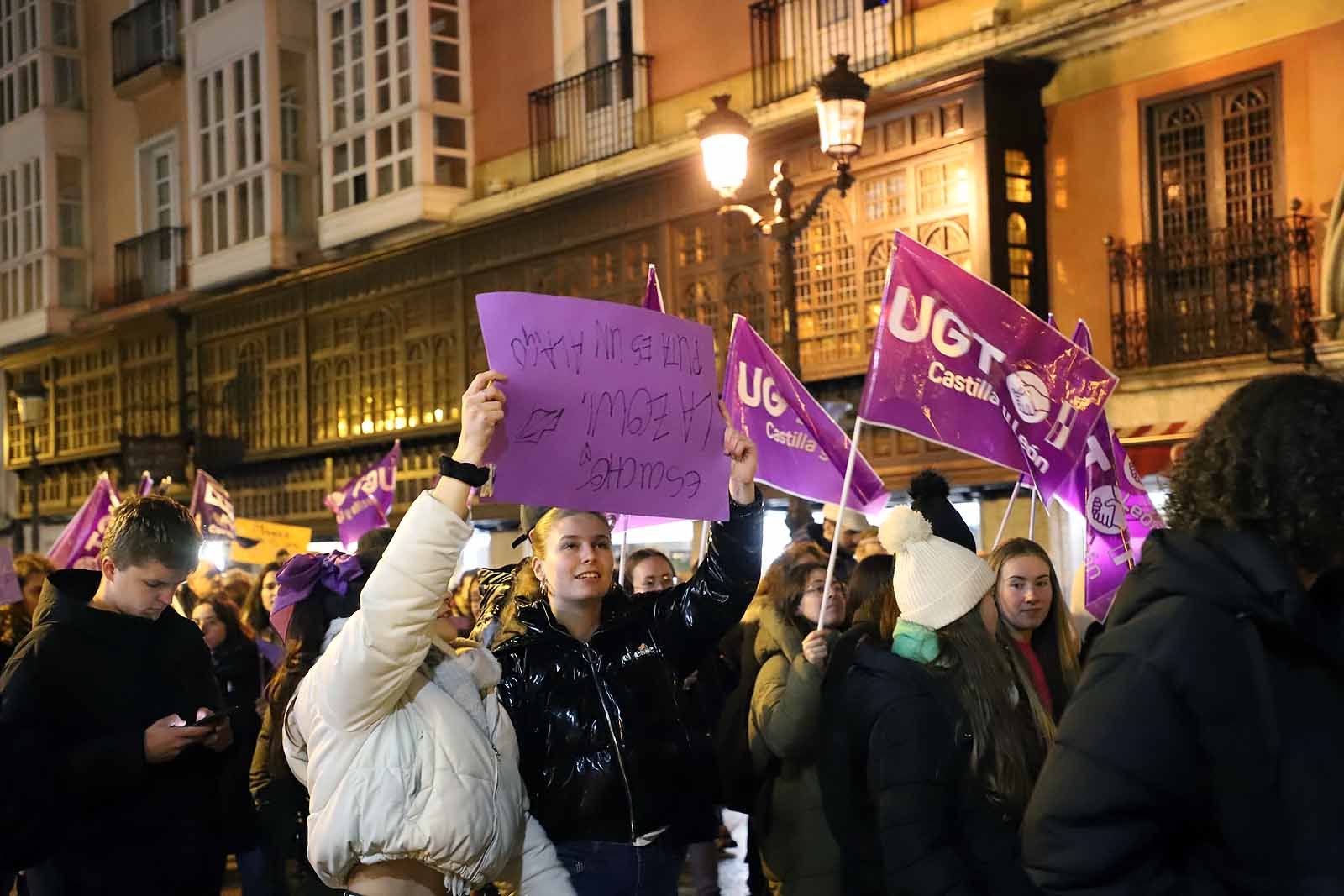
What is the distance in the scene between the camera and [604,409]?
14.7 ft

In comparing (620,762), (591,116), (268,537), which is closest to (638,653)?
(620,762)

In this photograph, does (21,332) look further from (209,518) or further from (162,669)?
(162,669)

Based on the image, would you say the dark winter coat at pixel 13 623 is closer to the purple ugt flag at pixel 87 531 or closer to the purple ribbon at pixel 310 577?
the purple ribbon at pixel 310 577

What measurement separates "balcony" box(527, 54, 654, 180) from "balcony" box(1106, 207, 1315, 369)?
6.76 meters

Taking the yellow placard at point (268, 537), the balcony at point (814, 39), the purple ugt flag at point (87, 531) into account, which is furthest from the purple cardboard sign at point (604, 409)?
the balcony at point (814, 39)

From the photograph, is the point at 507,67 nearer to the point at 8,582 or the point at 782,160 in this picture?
the point at 782,160

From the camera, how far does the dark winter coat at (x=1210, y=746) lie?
2355 mm

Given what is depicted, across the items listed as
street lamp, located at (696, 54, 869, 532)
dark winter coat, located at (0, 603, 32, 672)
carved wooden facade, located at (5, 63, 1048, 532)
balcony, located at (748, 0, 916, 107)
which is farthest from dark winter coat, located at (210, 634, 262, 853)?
balcony, located at (748, 0, 916, 107)

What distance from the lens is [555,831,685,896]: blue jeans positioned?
418cm

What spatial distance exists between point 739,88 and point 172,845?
1391 cm

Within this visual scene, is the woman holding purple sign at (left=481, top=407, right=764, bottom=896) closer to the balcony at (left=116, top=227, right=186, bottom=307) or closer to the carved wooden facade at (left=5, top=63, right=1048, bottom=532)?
the carved wooden facade at (left=5, top=63, right=1048, bottom=532)

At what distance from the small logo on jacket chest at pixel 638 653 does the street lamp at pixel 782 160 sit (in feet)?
19.8

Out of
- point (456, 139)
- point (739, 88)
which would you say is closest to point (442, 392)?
point (456, 139)

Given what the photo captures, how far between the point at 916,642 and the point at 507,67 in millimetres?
17651
